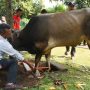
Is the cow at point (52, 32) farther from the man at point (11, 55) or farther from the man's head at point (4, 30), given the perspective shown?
the man's head at point (4, 30)

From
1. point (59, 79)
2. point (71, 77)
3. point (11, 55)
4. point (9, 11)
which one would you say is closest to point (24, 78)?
point (59, 79)

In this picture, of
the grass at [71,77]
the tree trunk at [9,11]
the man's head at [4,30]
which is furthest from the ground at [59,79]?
the tree trunk at [9,11]

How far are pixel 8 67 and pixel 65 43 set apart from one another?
275 cm

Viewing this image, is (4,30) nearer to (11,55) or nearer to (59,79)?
(11,55)

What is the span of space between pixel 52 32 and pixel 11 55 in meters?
2.55

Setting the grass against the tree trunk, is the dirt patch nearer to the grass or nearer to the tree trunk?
the grass

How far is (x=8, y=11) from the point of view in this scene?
1298cm

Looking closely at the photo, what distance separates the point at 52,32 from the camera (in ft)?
31.3

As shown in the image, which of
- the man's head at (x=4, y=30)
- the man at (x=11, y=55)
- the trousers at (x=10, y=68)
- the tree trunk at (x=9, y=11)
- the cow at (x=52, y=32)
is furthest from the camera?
the tree trunk at (x=9, y=11)

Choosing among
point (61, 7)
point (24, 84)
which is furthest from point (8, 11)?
point (61, 7)

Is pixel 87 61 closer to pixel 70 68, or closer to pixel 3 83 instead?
pixel 70 68

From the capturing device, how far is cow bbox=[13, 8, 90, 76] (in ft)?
30.8

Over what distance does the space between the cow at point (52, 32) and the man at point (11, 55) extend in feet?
5.87

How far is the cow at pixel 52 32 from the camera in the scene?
9.39 meters
